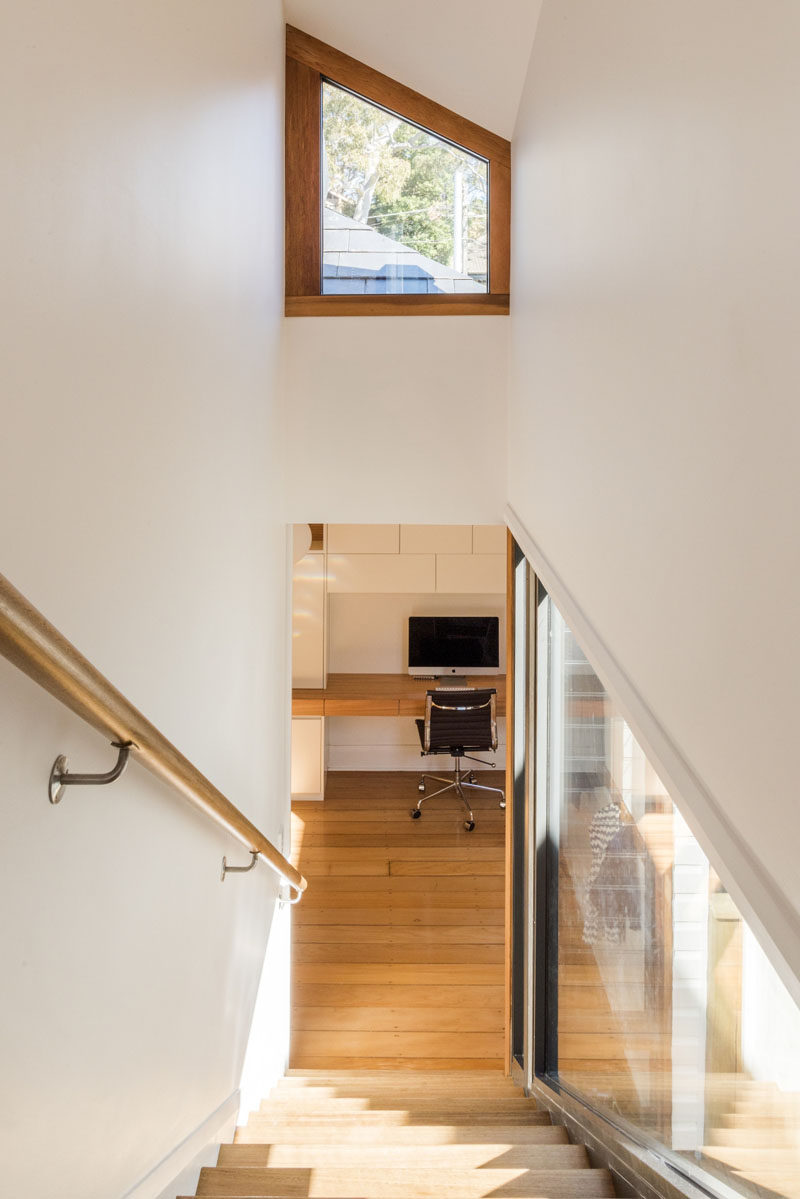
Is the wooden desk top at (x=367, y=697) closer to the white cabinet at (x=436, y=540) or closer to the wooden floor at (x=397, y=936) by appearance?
the wooden floor at (x=397, y=936)

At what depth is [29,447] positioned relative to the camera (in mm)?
1058

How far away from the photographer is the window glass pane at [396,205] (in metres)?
3.68

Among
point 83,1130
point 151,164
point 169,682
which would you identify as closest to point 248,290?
point 151,164

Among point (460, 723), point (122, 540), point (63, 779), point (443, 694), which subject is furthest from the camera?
point (460, 723)

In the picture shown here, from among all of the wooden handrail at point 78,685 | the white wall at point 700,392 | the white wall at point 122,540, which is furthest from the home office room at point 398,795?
the wooden handrail at point 78,685

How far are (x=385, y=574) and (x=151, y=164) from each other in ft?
17.0

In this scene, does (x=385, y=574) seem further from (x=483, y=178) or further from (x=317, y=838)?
(x=483, y=178)

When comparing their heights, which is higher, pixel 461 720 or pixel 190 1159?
pixel 190 1159

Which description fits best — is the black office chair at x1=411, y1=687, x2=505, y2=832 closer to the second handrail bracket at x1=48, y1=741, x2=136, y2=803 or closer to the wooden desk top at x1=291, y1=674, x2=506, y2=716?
the wooden desk top at x1=291, y1=674, x2=506, y2=716

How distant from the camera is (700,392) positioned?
47.3 inches

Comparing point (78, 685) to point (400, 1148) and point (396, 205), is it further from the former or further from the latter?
point (396, 205)

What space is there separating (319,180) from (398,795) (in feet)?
14.2

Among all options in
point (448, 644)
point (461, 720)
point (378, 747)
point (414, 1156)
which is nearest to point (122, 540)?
point (414, 1156)

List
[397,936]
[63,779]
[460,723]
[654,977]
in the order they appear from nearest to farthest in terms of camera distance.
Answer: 1. [63,779]
2. [654,977]
3. [397,936]
4. [460,723]
